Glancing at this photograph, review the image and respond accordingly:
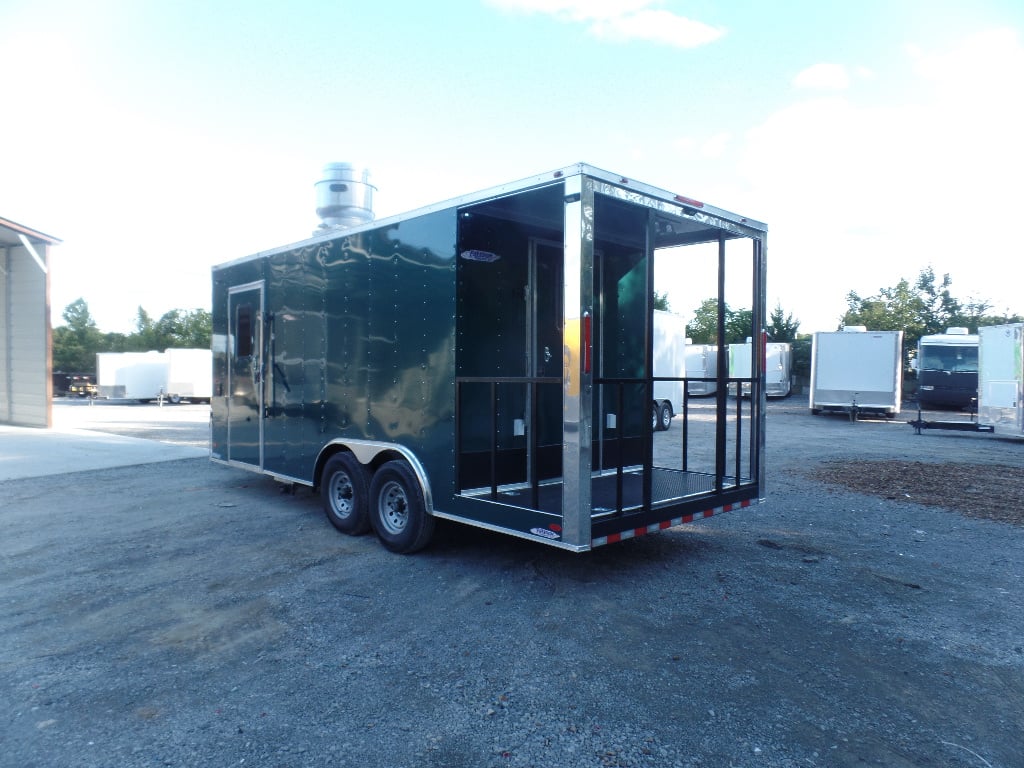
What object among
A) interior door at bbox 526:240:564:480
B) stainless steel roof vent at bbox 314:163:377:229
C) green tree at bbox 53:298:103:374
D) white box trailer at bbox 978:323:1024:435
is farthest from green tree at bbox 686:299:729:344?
green tree at bbox 53:298:103:374


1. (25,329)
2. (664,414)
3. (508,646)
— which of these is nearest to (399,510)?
(508,646)

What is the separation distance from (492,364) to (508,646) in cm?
241

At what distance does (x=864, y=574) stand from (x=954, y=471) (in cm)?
668

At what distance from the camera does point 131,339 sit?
5988 centimetres

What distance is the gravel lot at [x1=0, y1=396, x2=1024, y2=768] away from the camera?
288 centimetres

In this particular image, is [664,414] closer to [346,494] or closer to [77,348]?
[346,494]

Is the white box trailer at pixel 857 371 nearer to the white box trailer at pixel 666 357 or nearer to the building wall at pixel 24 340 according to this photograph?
the white box trailer at pixel 666 357

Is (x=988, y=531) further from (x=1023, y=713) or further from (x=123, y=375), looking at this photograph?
(x=123, y=375)

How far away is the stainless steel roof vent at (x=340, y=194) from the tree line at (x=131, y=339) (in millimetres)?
52893

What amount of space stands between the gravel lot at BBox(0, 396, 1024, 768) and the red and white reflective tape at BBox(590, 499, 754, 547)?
0.40 metres

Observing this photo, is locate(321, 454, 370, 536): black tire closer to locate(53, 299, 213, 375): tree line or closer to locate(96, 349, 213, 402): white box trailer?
locate(96, 349, 213, 402): white box trailer

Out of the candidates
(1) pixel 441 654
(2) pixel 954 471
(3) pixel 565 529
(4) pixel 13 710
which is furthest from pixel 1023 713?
(2) pixel 954 471

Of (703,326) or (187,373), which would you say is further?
(703,326)

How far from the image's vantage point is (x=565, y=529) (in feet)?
14.2
